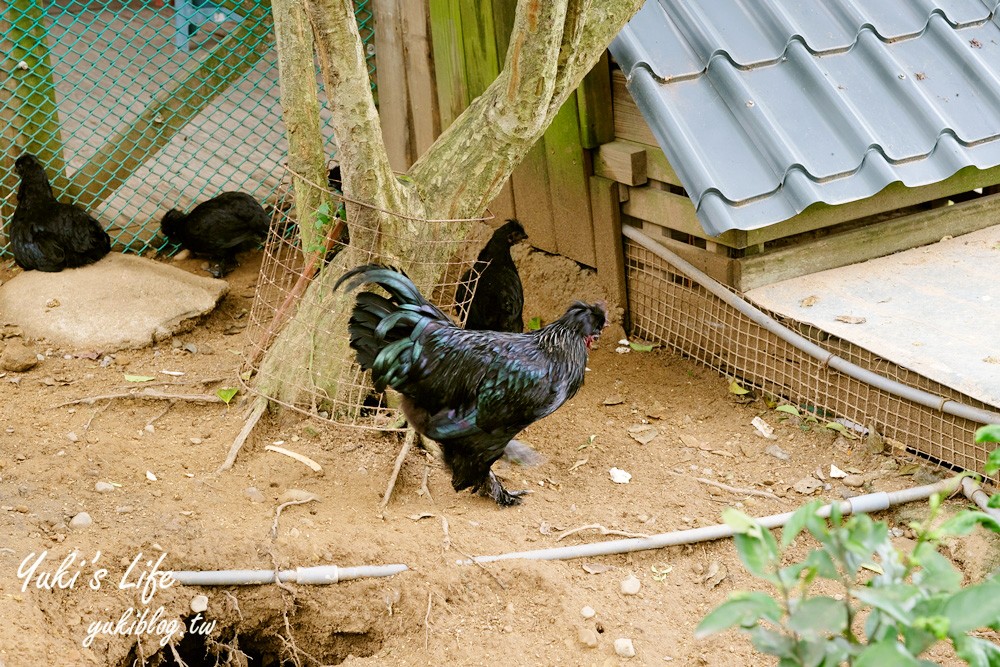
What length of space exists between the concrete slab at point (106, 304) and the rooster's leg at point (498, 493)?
94.7 inches

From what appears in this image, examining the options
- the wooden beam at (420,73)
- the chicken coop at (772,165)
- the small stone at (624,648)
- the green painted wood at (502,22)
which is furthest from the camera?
the wooden beam at (420,73)

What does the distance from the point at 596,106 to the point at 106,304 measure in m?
2.96

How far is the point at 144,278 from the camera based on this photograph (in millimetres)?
5820

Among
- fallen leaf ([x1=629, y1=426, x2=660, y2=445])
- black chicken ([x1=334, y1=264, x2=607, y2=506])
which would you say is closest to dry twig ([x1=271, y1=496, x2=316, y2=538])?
black chicken ([x1=334, y1=264, x2=607, y2=506])

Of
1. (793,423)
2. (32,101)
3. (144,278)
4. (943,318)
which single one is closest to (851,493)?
(793,423)

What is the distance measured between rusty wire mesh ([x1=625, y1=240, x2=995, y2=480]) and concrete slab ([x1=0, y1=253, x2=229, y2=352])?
258cm

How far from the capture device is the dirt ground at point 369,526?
329 cm

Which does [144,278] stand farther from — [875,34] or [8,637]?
[875,34]

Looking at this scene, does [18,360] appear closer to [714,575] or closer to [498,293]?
[498,293]

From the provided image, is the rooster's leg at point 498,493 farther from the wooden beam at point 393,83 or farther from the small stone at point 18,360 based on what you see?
the wooden beam at point 393,83

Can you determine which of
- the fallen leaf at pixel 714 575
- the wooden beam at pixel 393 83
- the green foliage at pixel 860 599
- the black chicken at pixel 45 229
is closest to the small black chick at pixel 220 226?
the black chicken at pixel 45 229

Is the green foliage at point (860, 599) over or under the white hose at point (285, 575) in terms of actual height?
over

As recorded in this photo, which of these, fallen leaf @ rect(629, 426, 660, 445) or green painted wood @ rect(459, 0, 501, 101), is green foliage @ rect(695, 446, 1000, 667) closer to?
fallen leaf @ rect(629, 426, 660, 445)

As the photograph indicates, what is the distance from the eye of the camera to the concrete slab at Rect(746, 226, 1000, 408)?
13.0 ft
